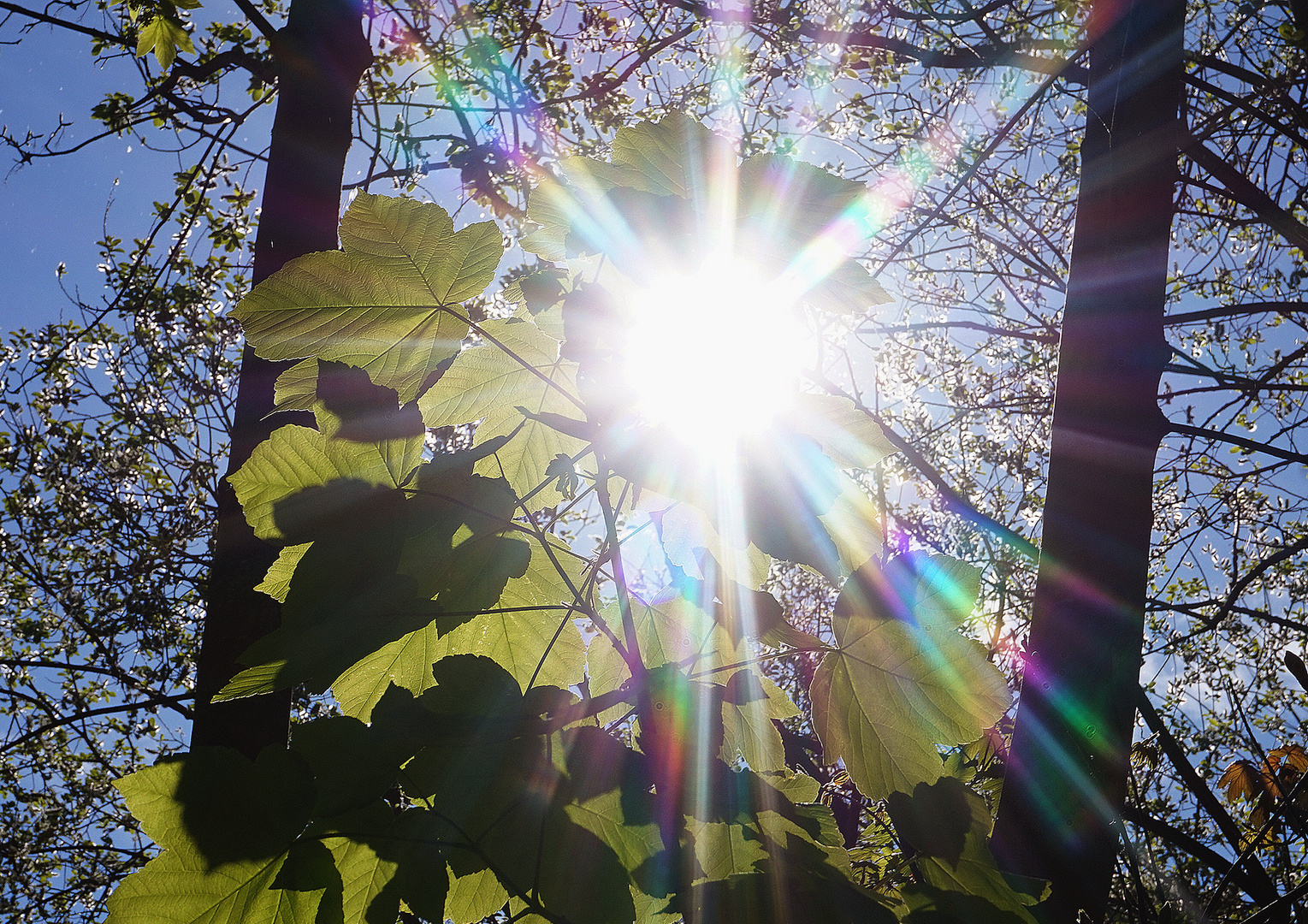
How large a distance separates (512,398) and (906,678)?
0.54 metres

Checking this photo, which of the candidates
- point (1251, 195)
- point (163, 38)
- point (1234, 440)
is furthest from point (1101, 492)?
point (1251, 195)

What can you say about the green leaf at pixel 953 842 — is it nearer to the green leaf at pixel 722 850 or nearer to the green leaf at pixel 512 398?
the green leaf at pixel 722 850

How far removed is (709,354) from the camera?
0.73 m

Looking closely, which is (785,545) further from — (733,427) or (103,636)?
(103,636)

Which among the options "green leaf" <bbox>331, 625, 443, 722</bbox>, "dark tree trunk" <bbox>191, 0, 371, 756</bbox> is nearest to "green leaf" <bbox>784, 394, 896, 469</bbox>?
Result: "green leaf" <bbox>331, 625, 443, 722</bbox>

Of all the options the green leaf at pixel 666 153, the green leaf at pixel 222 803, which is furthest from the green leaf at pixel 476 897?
the green leaf at pixel 666 153

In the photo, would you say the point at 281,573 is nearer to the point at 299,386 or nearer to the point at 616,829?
the point at 299,386

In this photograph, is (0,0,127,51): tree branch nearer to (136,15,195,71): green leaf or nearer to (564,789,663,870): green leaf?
(136,15,195,71): green leaf

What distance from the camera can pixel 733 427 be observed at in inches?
27.2

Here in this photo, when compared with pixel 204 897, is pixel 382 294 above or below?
above

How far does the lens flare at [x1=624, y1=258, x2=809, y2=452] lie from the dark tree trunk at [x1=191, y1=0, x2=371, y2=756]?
1395 mm

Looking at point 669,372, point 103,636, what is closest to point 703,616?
point 669,372

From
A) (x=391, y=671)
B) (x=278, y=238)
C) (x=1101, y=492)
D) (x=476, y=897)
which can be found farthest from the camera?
(x=278, y=238)

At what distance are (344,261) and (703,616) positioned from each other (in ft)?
1.69
